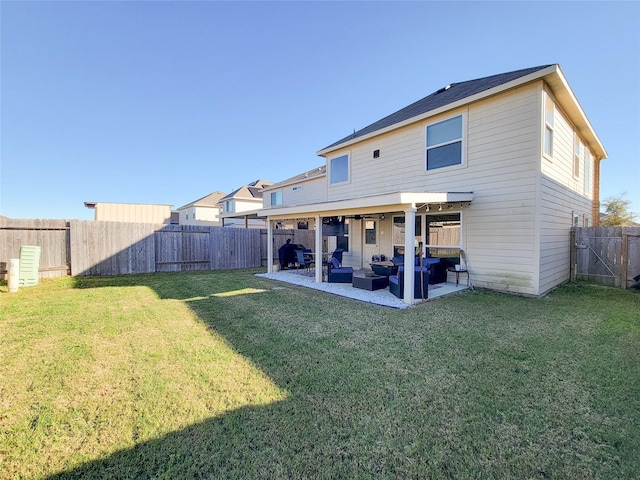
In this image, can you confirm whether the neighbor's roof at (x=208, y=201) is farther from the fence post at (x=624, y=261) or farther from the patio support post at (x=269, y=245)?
the fence post at (x=624, y=261)

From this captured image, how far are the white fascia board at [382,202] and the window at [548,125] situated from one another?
2.07m

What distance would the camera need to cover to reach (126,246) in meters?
10.7

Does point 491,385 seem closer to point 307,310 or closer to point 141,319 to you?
point 307,310

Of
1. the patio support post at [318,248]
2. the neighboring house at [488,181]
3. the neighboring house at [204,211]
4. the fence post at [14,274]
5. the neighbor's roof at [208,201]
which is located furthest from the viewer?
the neighbor's roof at [208,201]

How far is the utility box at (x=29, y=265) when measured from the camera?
808 centimetres

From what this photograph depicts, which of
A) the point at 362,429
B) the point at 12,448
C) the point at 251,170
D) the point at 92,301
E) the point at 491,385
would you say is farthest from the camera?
the point at 251,170

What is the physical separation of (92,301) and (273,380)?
19.3ft

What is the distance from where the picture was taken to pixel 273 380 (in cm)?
304

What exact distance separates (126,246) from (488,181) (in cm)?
1246

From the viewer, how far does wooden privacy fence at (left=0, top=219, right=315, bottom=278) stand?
9039 millimetres

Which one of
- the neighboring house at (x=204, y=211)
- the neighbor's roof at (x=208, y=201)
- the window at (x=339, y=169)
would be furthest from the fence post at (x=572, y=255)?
the neighbor's roof at (x=208, y=201)

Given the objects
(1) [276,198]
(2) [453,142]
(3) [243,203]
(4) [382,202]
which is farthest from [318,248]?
(3) [243,203]

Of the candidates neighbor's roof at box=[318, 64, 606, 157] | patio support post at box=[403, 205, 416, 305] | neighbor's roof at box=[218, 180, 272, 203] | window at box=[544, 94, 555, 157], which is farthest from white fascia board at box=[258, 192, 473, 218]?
neighbor's roof at box=[218, 180, 272, 203]

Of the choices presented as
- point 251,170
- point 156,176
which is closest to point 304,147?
point 156,176
